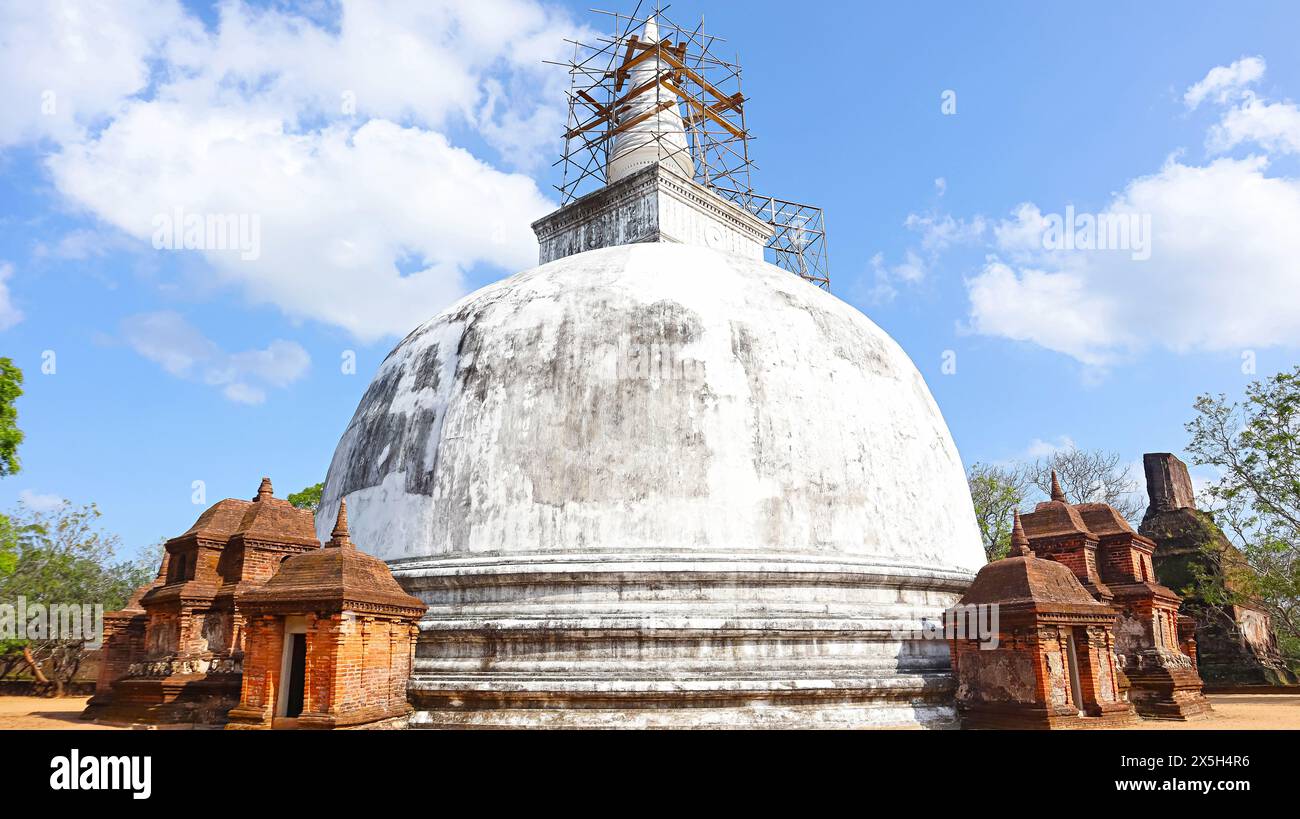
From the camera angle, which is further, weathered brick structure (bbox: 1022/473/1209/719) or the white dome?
weathered brick structure (bbox: 1022/473/1209/719)

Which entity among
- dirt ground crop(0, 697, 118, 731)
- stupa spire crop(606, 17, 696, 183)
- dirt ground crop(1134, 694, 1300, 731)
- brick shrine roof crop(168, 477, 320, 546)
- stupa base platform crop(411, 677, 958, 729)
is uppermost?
stupa spire crop(606, 17, 696, 183)

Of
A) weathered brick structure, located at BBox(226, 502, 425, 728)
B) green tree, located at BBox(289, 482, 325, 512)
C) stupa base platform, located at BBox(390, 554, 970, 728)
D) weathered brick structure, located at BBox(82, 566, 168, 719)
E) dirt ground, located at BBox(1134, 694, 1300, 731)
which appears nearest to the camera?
weathered brick structure, located at BBox(226, 502, 425, 728)

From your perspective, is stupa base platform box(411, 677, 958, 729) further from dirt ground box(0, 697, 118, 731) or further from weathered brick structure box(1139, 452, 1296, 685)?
weathered brick structure box(1139, 452, 1296, 685)

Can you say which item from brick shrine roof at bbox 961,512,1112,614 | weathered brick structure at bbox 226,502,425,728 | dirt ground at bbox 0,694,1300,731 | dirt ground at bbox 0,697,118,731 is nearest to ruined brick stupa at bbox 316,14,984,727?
weathered brick structure at bbox 226,502,425,728

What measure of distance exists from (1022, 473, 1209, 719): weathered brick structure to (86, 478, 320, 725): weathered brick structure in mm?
11321

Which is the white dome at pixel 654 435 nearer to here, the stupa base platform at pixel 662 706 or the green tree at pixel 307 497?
the stupa base platform at pixel 662 706

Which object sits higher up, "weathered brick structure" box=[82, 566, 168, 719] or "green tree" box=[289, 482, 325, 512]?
"green tree" box=[289, 482, 325, 512]

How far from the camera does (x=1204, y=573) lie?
70.6ft

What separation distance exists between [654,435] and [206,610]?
6.67 m

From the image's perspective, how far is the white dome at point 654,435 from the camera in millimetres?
10141

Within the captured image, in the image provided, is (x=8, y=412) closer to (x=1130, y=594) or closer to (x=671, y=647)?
(x=671, y=647)

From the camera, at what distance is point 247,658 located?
8992 mm

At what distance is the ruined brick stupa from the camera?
9.35 meters

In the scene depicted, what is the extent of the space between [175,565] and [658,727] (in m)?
7.73
